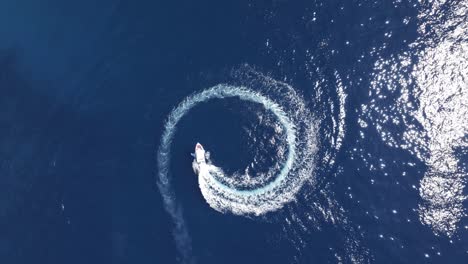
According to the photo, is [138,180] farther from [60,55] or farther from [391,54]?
[391,54]

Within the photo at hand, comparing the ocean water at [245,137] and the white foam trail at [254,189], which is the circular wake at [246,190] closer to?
the white foam trail at [254,189]

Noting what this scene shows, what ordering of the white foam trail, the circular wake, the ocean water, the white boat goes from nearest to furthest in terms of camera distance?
the ocean water, the white foam trail, the circular wake, the white boat

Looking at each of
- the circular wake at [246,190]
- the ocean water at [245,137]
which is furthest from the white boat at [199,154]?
the ocean water at [245,137]

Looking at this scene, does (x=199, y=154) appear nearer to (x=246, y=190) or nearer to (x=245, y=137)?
(x=245, y=137)

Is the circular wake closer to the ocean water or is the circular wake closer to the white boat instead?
the ocean water

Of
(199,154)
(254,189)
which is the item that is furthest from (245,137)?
(254,189)

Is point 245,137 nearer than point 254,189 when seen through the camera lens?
No

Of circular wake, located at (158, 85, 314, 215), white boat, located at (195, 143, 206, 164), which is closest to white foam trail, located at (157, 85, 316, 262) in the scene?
circular wake, located at (158, 85, 314, 215)
